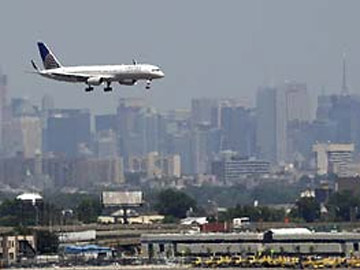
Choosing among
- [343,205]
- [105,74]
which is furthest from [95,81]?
[343,205]

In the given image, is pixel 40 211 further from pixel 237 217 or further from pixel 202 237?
pixel 202 237

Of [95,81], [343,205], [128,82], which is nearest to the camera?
[128,82]

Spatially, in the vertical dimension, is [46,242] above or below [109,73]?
below

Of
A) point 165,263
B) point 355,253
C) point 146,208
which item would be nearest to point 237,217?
point 146,208

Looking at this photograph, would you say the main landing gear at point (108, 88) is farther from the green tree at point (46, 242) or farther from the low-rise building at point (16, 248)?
the green tree at point (46, 242)

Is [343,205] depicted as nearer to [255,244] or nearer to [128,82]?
[255,244]

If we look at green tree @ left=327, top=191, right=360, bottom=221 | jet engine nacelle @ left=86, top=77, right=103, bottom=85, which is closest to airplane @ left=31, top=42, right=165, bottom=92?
jet engine nacelle @ left=86, top=77, right=103, bottom=85
